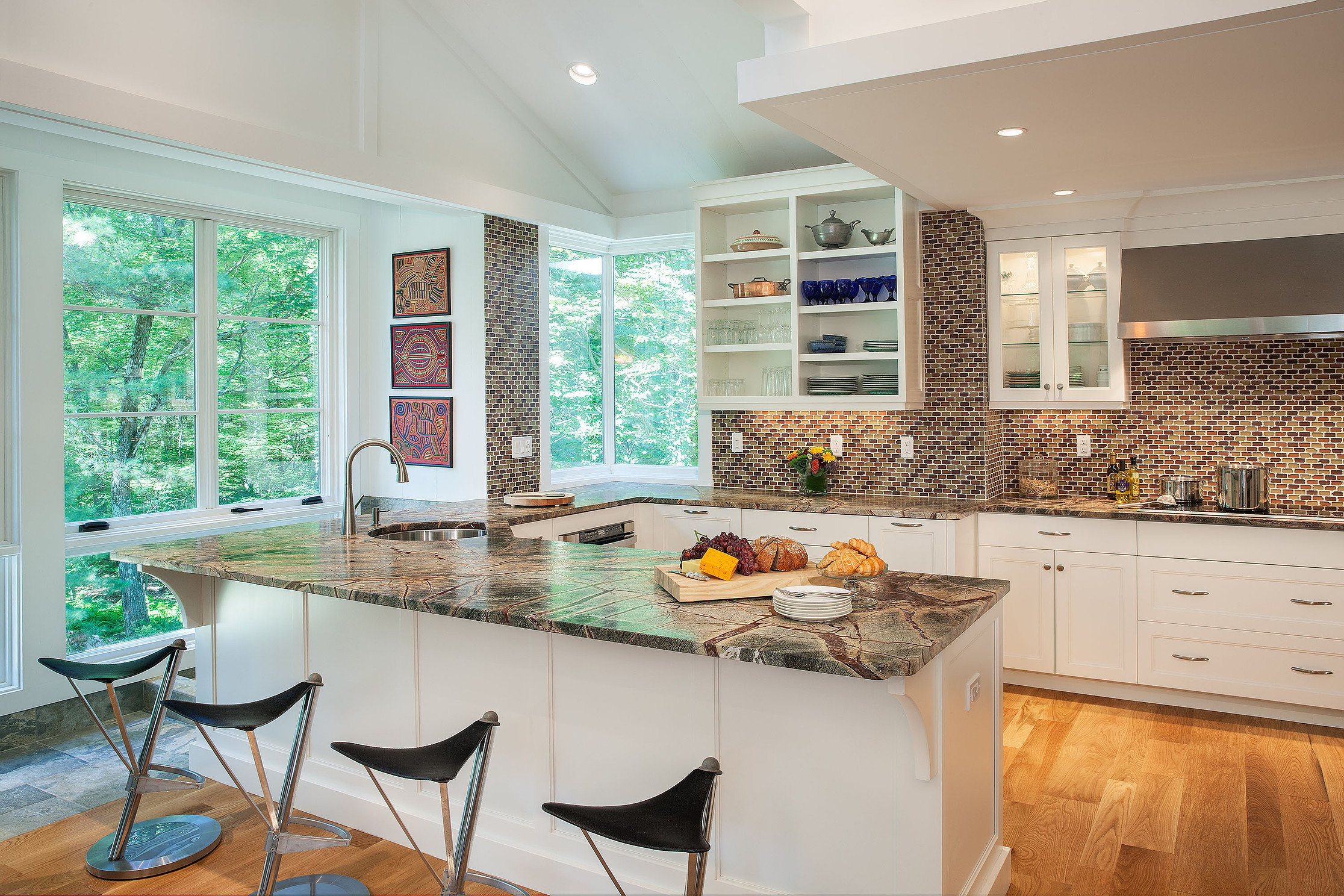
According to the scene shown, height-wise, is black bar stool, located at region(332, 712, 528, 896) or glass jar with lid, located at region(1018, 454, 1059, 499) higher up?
glass jar with lid, located at region(1018, 454, 1059, 499)

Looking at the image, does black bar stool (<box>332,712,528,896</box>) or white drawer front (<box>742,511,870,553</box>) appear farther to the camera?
white drawer front (<box>742,511,870,553</box>)

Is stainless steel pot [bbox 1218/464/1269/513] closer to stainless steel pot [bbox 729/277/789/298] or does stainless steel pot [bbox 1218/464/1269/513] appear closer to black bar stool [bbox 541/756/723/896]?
stainless steel pot [bbox 729/277/789/298]

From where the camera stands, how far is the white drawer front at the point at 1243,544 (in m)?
4.06

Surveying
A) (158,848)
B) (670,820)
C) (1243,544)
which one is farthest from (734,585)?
(1243,544)

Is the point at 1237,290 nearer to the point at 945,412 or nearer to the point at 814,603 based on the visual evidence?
the point at 945,412

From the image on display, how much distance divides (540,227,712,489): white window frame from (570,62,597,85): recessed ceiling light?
92cm

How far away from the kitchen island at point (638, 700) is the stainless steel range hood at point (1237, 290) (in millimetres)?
2441

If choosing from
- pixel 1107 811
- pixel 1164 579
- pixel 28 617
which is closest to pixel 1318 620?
pixel 1164 579

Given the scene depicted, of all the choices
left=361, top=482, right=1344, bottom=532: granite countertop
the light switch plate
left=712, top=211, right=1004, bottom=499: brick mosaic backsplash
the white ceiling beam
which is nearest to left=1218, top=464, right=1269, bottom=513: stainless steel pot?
left=361, top=482, right=1344, bottom=532: granite countertop

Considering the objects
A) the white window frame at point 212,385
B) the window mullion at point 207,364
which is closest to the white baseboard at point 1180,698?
the white window frame at point 212,385

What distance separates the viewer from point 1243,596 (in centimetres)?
421

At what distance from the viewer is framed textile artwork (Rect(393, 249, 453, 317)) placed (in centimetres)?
522

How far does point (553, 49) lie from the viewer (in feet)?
15.8

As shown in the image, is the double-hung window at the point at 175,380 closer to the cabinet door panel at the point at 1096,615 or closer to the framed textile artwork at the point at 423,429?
the framed textile artwork at the point at 423,429
